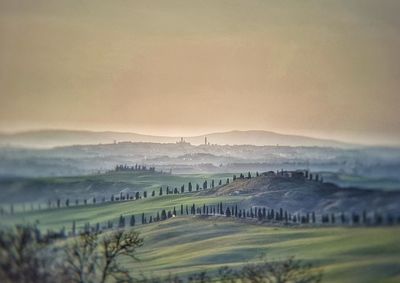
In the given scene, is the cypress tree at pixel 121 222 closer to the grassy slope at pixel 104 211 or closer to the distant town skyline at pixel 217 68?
the grassy slope at pixel 104 211

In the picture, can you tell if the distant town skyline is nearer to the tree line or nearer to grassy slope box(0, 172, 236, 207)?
grassy slope box(0, 172, 236, 207)

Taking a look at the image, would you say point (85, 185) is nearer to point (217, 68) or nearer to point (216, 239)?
point (216, 239)

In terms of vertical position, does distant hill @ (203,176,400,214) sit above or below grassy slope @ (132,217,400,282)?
above

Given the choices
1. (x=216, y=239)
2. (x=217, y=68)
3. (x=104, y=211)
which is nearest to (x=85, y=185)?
(x=104, y=211)

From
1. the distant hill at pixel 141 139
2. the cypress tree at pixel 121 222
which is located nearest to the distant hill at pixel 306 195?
the distant hill at pixel 141 139

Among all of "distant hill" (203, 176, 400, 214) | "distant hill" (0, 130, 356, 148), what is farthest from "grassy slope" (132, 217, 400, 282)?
"distant hill" (0, 130, 356, 148)
